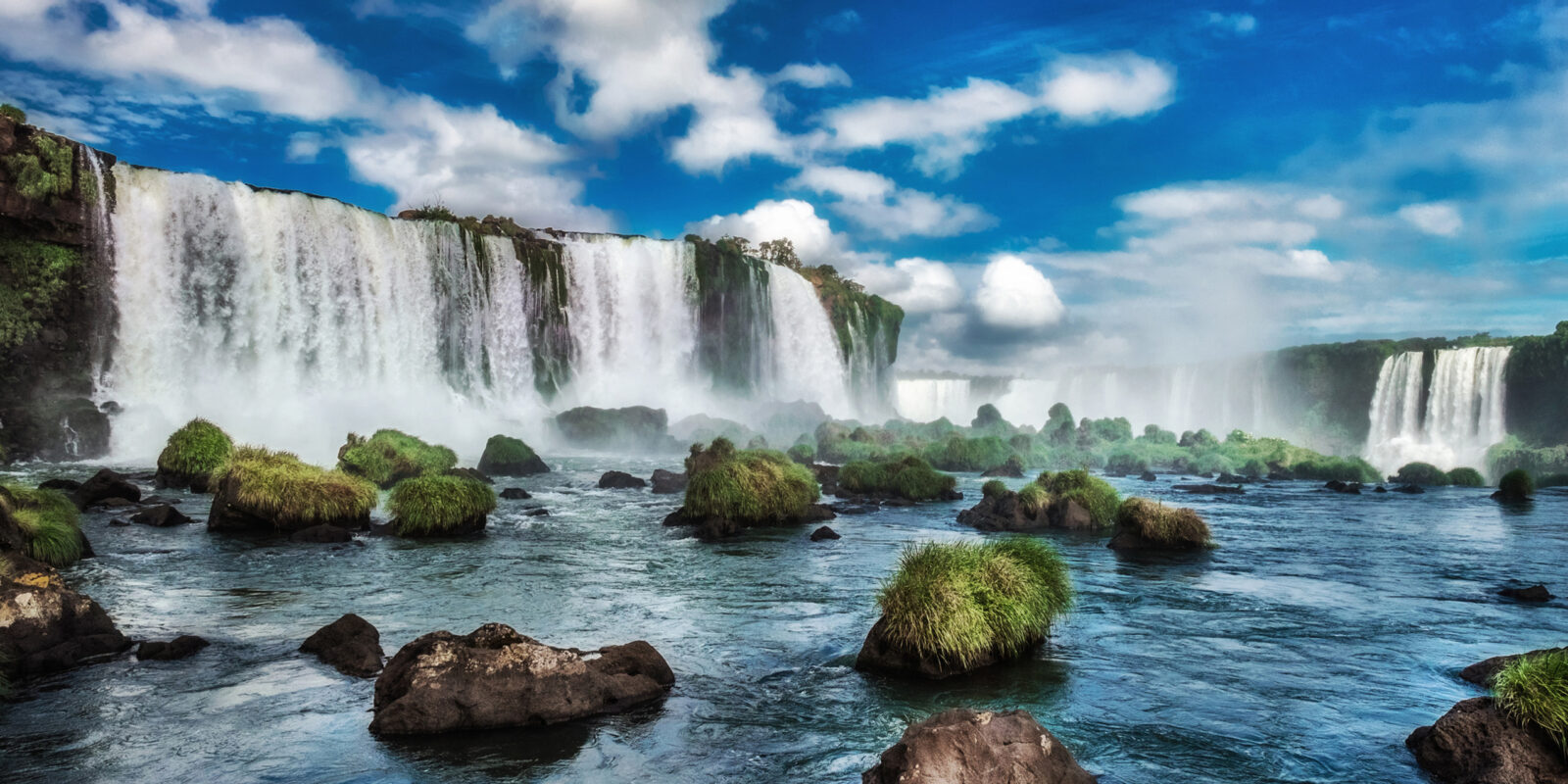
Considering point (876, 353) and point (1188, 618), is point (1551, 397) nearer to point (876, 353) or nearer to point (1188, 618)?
point (876, 353)

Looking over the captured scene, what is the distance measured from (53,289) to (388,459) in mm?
18750

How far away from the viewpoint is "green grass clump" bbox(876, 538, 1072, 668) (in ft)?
31.6

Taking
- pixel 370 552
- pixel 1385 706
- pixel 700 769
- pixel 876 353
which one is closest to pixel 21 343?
pixel 370 552

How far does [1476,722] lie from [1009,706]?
3.63 m

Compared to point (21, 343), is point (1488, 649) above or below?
below

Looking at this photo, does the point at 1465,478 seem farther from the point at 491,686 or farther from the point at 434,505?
the point at 491,686

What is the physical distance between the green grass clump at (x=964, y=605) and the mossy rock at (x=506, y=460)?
28.5 m

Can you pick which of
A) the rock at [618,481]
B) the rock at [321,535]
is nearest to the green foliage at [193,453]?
the rock at [321,535]

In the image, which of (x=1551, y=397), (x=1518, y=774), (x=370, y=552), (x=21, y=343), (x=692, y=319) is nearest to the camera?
(x=1518, y=774)

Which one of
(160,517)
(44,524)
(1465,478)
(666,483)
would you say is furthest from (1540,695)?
(1465,478)

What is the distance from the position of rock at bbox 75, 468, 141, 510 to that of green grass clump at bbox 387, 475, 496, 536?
26.0 feet

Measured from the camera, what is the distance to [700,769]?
7.05 meters

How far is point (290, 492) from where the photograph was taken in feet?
61.5

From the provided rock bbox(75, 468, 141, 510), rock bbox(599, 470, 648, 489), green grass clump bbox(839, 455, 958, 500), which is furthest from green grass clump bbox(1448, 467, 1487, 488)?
rock bbox(75, 468, 141, 510)
